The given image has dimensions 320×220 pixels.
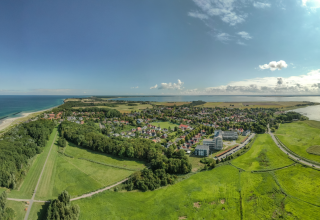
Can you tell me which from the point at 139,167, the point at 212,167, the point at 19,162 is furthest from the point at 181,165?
the point at 19,162

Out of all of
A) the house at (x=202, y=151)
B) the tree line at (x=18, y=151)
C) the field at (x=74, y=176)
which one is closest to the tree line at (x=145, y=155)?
the field at (x=74, y=176)

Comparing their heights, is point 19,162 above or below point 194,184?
above

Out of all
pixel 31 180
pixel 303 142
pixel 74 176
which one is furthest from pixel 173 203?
pixel 303 142

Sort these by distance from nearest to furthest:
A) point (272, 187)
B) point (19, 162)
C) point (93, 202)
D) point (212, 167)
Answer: point (93, 202) < point (272, 187) < point (19, 162) < point (212, 167)

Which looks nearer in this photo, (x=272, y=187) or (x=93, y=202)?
(x=93, y=202)

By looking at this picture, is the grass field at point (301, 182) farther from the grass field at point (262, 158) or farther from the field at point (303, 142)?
the field at point (303, 142)

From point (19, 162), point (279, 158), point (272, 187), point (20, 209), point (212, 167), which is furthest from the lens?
point (279, 158)

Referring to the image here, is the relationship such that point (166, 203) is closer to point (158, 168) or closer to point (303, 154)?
point (158, 168)
